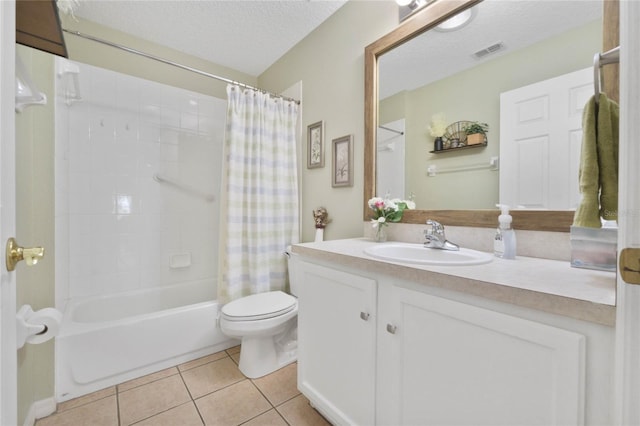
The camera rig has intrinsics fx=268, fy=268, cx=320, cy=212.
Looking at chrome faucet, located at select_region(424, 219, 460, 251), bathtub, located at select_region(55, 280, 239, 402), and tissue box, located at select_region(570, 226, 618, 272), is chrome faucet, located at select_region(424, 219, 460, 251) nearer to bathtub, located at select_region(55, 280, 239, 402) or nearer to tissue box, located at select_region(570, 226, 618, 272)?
tissue box, located at select_region(570, 226, 618, 272)

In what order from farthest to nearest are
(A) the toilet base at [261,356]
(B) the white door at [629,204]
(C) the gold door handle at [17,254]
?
(A) the toilet base at [261,356]
(C) the gold door handle at [17,254]
(B) the white door at [629,204]

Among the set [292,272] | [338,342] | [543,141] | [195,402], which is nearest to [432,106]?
[543,141]

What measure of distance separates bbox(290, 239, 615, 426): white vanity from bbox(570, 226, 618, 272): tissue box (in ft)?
0.11

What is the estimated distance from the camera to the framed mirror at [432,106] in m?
1.02

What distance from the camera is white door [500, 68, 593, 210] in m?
0.97

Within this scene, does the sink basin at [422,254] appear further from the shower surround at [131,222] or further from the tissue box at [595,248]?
the shower surround at [131,222]

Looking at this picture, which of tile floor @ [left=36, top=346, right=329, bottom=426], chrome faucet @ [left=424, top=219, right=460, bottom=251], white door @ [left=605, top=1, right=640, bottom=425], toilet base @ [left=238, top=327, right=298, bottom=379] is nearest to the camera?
white door @ [left=605, top=1, right=640, bottom=425]

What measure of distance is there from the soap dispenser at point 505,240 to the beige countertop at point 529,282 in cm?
4

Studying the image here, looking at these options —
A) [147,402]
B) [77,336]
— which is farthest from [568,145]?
[77,336]

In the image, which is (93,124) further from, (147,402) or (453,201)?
(453,201)

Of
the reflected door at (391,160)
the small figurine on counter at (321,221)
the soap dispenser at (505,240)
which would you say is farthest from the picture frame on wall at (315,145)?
the soap dispenser at (505,240)

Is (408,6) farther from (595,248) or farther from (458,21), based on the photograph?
(595,248)

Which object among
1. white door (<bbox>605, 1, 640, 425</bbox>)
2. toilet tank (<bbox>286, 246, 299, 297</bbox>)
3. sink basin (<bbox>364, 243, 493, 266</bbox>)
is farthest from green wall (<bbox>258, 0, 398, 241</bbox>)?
white door (<bbox>605, 1, 640, 425</bbox>)

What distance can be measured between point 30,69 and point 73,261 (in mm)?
1335
